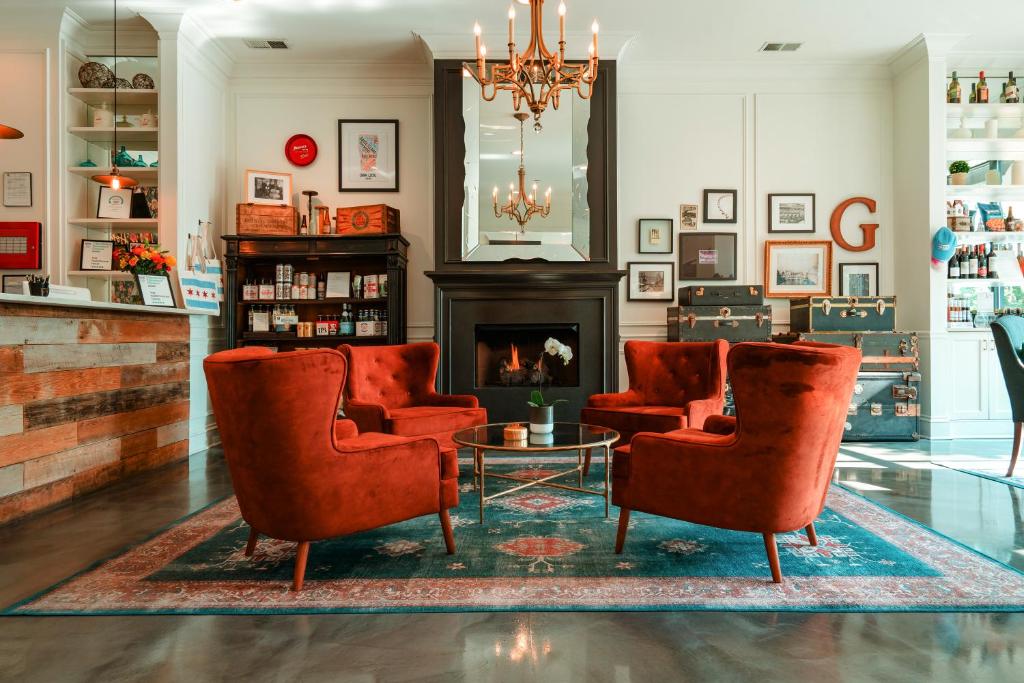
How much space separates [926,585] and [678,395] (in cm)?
208

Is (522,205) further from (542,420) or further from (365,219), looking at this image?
(542,420)

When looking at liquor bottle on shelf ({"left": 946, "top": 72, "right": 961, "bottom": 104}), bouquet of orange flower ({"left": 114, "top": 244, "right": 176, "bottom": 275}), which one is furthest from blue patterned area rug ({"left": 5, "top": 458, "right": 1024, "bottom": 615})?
liquor bottle on shelf ({"left": 946, "top": 72, "right": 961, "bottom": 104})

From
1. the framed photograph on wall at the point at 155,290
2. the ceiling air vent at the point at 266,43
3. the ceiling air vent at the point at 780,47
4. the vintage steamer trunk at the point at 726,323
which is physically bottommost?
the vintage steamer trunk at the point at 726,323

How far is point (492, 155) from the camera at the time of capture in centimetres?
548

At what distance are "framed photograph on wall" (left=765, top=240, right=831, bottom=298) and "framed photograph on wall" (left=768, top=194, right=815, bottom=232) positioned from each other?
151 mm

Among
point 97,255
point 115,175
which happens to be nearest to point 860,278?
point 115,175

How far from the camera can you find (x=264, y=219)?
5516 millimetres

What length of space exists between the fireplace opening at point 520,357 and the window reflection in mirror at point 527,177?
2.25ft

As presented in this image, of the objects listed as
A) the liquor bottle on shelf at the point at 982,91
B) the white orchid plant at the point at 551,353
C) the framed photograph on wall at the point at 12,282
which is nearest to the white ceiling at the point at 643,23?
the liquor bottle on shelf at the point at 982,91

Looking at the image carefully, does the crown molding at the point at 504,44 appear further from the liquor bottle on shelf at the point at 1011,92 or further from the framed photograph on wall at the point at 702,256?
the liquor bottle on shelf at the point at 1011,92

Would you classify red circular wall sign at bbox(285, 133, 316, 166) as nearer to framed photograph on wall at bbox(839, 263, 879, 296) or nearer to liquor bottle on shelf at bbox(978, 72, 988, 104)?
framed photograph on wall at bbox(839, 263, 879, 296)

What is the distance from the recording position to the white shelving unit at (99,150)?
526 centimetres

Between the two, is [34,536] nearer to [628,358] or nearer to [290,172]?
[628,358]

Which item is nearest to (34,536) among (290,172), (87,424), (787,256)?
(87,424)
